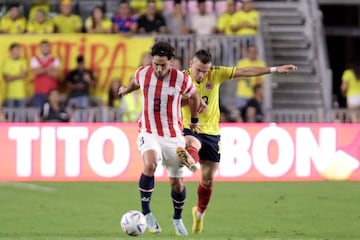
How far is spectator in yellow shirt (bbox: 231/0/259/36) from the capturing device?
25766 mm

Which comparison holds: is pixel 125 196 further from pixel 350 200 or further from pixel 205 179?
pixel 205 179

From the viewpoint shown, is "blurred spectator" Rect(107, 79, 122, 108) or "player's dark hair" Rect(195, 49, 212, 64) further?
"blurred spectator" Rect(107, 79, 122, 108)

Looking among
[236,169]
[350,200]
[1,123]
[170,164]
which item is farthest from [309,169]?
[170,164]

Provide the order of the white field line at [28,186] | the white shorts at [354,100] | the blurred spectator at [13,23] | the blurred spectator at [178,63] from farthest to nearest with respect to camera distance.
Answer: the blurred spectator at [13,23]
the white shorts at [354,100]
the blurred spectator at [178,63]
the white field line at [28,186]

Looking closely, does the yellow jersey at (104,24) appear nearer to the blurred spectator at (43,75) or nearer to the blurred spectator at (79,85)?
the blurred spectator at (79,85)

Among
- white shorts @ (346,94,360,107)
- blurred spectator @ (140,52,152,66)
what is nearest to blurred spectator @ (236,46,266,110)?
white shorts @ (346,94,360,107)

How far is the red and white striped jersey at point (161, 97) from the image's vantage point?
13781 mm

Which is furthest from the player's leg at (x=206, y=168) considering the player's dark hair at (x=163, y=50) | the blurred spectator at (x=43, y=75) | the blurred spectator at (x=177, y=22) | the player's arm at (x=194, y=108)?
the blurred spectator at (x=177, y=22)

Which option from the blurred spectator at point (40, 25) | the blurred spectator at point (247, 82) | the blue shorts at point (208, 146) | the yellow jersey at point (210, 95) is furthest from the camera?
the blurred spectator at point (40, 25)

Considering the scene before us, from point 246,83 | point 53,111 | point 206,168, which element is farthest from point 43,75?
point 206,168

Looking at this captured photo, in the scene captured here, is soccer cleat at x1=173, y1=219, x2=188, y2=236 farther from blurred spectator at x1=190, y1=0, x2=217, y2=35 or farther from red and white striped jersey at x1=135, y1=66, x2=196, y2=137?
blurred spectator at x1=190, y1=0, x2=217, y2=35

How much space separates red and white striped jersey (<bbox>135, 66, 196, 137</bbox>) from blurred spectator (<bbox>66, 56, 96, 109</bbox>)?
10.7 m

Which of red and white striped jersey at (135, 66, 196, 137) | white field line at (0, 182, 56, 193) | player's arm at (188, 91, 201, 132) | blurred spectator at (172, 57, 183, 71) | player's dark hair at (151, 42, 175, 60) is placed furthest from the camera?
blurred spectator at (172, 57, 183, 71)

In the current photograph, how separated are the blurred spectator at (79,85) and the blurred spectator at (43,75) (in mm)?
328
